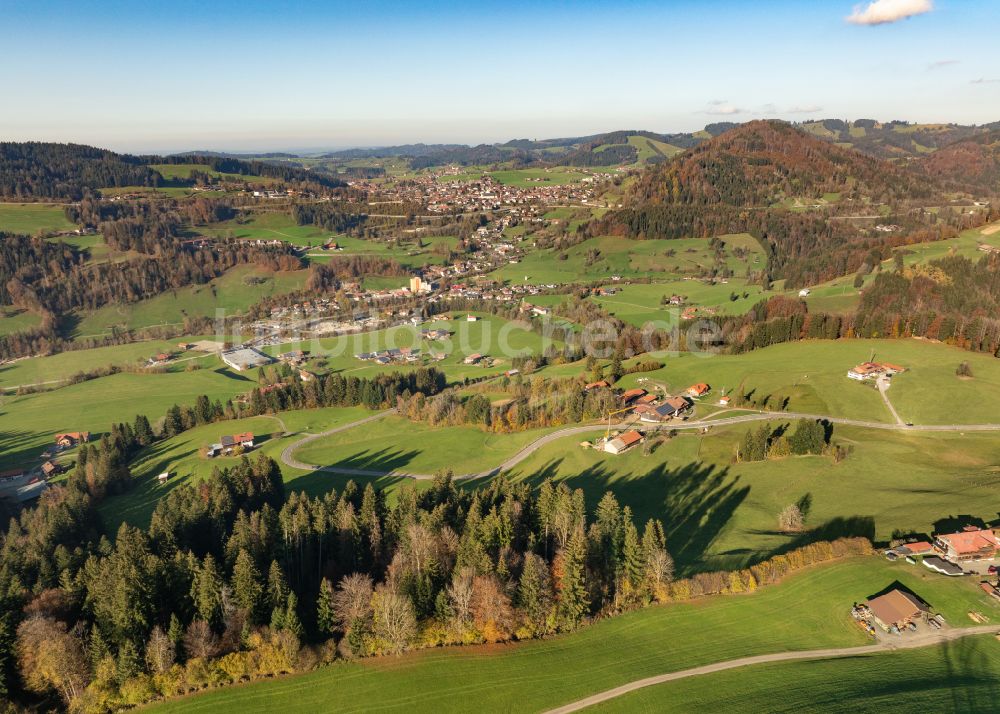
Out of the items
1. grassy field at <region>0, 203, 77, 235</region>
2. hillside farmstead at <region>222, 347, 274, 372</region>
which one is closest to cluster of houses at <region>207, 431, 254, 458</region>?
hillside farmstead at <region>222, 347, 274, 372</region>

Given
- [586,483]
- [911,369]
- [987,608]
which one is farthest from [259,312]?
[987,608]

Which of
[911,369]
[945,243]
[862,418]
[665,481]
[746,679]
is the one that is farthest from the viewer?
[945,243]

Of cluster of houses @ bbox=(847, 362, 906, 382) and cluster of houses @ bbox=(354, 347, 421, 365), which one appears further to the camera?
cluster of houses @ bbox=(354, 347, 421, 365)

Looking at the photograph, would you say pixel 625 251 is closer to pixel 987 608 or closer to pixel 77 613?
pixel 987 608

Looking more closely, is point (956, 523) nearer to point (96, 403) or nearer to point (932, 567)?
point (932, 567)

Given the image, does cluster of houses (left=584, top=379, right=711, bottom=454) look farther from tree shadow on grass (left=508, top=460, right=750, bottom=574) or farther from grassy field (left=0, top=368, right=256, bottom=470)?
grassy field (left=0, top=368, right=256, bottom=470)

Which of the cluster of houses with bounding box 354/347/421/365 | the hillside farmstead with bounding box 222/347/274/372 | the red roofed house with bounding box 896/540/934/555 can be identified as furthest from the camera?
the hillside farmstead with bounding box 222/347/274/372

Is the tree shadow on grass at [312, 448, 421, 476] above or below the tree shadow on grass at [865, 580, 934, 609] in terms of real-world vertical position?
below
